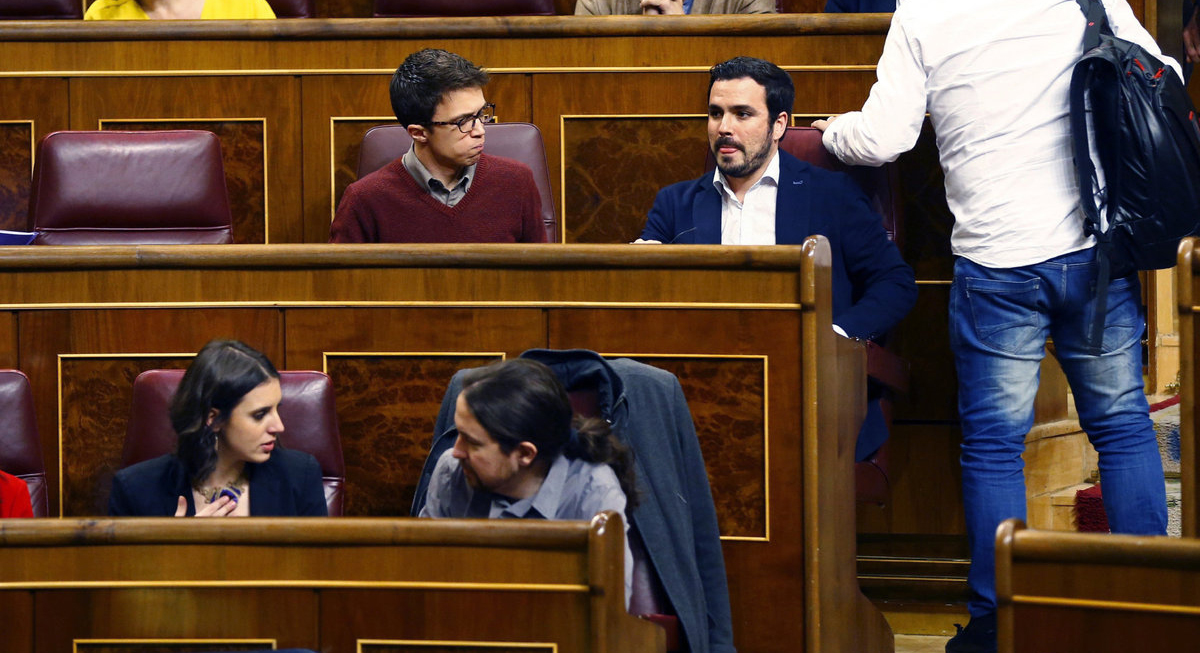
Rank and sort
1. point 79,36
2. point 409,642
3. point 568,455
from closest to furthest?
1. point 409,642
2. point 568,455
3. point 79,36

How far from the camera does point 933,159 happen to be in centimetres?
217

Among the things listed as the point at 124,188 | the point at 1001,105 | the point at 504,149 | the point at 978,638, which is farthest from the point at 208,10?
the point at 978,638

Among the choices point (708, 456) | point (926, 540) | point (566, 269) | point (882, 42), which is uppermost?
point (882, 42)

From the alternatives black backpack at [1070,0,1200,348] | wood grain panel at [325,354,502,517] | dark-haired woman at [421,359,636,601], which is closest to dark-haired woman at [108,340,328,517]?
wood grain panel at [325,354,502,517]

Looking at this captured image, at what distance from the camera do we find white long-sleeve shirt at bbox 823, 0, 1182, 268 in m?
1.75

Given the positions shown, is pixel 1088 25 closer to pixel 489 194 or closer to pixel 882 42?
pixel 882 42

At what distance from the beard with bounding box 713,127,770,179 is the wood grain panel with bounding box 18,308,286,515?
2.01ft

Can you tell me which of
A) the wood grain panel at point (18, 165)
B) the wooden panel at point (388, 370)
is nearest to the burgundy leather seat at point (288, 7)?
the wood grain panel at point (18, 165)

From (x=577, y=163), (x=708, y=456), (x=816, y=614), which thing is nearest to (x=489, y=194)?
(x=577, y=163)

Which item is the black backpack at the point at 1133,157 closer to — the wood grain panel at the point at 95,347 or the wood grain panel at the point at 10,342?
the wood grain panel at the point at 95,347

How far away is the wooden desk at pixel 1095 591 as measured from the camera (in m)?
1.06

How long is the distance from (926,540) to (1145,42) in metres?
0.77

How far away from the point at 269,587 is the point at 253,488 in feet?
1.24

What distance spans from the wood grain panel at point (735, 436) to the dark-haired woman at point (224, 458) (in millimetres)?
405
